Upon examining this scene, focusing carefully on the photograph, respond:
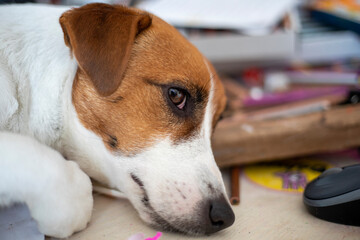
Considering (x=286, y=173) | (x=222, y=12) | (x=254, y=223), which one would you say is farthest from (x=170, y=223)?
(x=222, y=12)

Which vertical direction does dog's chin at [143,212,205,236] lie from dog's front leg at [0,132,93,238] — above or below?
below

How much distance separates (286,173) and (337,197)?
1.38 feet

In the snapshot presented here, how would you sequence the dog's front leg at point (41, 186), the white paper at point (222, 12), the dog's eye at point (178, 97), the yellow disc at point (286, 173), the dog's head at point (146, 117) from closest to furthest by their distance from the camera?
the dog's front leg at point (41, 186) < the dog's head at point (146, 117) < the dog's eye at point (178, 97) < the yellow disc at point (286, 173) < the white paper at point (222, 12)

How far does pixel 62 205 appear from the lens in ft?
3.06

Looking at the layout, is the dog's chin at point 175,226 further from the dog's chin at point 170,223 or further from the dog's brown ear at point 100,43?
the dog's brown ear at point 100,43

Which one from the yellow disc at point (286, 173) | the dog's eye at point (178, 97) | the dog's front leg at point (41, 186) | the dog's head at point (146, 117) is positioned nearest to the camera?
the dog's front leg at point (41, 186)

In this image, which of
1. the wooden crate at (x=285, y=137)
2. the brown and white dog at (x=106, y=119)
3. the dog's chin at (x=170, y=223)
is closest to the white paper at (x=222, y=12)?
the wooden crate at (x=285, y=137)

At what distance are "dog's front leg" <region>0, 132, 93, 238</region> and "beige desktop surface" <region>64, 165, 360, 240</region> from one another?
8 cm

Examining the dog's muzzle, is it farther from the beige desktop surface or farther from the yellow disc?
the yellow disc

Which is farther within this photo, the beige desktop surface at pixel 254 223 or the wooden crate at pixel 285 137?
the wooden crate at pixel 285 137

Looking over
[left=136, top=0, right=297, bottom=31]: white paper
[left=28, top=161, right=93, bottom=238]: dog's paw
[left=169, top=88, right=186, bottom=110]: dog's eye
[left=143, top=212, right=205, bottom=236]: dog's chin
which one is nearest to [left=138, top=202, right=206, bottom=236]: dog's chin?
[left=143, top=212, right=205, bottom=236]: dog's chin

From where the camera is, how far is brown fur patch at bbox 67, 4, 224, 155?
3.60 feet

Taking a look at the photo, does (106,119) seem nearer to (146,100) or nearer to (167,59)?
(146,100)

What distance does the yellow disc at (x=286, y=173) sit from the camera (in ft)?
4.32
